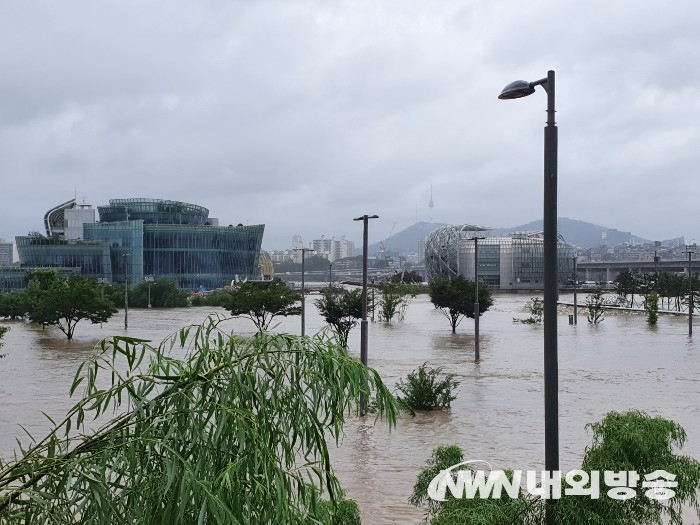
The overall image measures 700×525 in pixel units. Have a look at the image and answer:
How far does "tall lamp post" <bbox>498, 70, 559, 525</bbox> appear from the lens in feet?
22.3

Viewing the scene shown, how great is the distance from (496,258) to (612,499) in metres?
145

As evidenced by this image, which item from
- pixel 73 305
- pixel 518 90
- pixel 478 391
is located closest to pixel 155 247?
pixel 73 305

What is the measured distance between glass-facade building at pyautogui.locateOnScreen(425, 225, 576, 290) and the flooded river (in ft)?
317

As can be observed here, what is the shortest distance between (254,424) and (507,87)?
4.47 metres

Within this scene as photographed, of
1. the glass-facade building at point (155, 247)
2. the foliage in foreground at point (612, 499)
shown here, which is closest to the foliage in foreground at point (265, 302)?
the foliage in foreground at point (612, 499)

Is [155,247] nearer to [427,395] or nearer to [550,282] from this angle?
[427,395]

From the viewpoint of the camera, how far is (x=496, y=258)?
150m

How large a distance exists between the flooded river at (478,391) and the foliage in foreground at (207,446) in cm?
653

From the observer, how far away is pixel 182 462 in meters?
4.11

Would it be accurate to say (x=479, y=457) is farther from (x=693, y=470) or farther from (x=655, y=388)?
(x=655, y=388)

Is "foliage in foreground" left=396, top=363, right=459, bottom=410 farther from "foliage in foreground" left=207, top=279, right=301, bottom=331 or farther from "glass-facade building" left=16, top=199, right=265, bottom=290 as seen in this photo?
"glass-facade building" left=16, top=199, right=265, bottom=290

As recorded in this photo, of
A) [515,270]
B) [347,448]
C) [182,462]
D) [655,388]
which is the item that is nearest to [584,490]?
Answer: [182,462]
